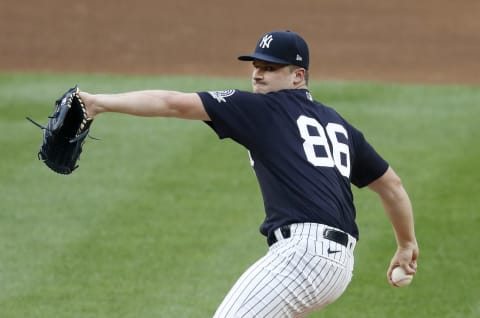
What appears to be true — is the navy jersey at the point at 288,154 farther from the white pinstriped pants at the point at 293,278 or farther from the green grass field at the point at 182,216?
the green grass field at the point at 182,216

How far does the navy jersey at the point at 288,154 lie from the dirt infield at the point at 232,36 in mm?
10105

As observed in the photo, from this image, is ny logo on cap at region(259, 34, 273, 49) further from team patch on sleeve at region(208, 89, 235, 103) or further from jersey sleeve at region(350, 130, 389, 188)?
jersey sleeve at region(350, 130, 389, 188)

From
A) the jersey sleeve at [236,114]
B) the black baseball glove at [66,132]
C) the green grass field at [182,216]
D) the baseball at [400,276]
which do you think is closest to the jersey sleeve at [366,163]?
the baseball at [400,276]

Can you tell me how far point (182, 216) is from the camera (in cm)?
950

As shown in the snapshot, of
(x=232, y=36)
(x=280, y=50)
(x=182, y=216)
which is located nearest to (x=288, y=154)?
(x=280, y=50)

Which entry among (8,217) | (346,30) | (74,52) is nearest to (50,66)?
(74,52)

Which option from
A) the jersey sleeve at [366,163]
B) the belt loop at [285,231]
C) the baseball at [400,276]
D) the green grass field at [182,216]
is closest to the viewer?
the belt loop at [285,231]

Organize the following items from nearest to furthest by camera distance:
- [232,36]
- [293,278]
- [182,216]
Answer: [293,278] < [182,216] < [232,36]

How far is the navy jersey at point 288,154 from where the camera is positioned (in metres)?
4.96

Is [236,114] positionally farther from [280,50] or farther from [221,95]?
[280,50]

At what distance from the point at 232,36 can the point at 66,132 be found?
1244 centimetres

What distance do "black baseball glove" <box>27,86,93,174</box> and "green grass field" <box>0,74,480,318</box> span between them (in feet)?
8.58

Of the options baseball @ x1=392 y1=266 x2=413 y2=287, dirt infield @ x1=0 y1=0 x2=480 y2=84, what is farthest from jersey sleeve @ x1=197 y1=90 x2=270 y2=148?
dirt infield @ x1=0 y1=0 x2=480 y2=84

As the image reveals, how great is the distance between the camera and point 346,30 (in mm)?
17391
